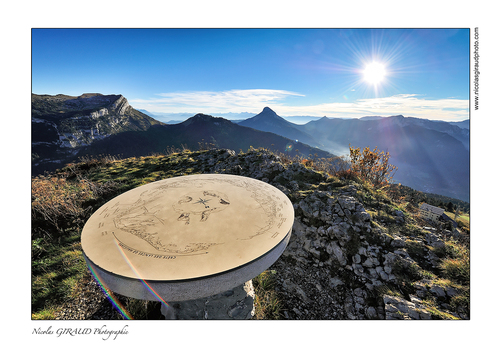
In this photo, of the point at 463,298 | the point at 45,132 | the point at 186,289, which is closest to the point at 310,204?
the point at 463,298

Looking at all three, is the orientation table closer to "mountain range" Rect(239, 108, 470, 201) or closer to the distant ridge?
"mountain range" Rect(239, 108, 470, 201)

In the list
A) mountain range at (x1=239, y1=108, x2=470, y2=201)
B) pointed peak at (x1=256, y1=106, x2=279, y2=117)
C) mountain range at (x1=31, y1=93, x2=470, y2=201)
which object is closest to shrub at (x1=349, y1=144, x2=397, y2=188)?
mountain range at (x1=31, y1=93, x2=470, y2=201)

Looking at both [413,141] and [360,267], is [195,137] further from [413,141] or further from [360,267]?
[413,141]

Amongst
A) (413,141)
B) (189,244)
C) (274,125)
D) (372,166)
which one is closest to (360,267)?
(189,244)

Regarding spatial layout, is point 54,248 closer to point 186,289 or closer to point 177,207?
point 177,207

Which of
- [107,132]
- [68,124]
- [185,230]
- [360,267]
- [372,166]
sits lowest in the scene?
[360,267]

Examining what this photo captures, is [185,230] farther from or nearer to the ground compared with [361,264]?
farther from the ground

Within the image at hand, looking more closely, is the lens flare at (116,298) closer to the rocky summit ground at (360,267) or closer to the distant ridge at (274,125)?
the rocky summit ground at (360,267)
